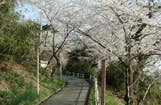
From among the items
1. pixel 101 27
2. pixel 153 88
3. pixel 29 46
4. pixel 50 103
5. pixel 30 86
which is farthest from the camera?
pixel 153 88

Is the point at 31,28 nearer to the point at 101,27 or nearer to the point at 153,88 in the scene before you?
the point at 101,27

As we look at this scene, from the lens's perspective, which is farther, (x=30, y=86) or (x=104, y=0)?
(x=30, y=86)

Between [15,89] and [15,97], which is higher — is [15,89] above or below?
above

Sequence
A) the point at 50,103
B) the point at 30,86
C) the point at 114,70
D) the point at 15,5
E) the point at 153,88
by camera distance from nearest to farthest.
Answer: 1. the point at 15,5
2. the point at 50,103
3. the point at 30,86
4. the point at 153,88
5. the point at 114,70

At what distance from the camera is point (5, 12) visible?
70.3ft

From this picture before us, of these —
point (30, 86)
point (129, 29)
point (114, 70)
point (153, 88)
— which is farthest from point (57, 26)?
point (129, 29)

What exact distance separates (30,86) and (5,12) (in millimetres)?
8398

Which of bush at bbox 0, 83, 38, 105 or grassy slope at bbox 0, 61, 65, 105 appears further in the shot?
grassy slope at bbox 0, 61, 65, 105

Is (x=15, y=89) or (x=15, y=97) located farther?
(x=15, y=89)

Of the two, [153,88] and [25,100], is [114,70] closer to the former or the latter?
[153,88]

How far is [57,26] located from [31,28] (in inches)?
498

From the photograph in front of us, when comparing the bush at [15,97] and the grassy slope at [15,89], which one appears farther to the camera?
the grassy slope at [15,89]

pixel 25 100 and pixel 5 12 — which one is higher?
pixel 5 12

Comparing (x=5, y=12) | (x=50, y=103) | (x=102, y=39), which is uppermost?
(x=5, y=12)
